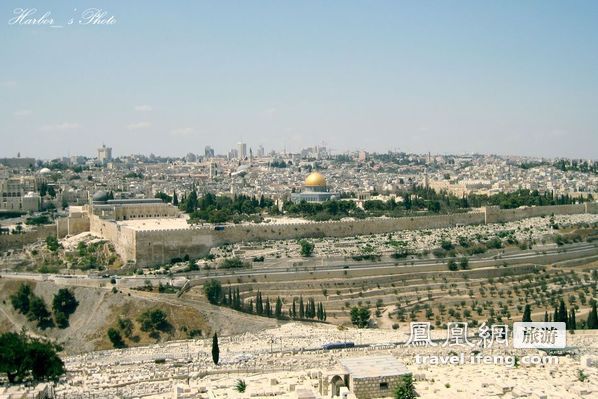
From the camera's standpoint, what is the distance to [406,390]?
752 inches

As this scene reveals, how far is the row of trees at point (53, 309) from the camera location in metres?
32.8

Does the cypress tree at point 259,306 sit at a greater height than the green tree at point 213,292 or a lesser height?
lesser

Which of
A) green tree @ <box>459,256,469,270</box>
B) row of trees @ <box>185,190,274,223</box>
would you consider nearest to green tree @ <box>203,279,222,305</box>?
row of trees @ <box>185,190,274,223</box>

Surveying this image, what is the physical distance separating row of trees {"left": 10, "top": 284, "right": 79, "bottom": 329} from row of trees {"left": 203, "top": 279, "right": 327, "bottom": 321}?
17.3 ft

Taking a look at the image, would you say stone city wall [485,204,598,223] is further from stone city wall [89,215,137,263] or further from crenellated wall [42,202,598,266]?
stone city wall [89,215,137,263]

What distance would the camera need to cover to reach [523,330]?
1061 inches

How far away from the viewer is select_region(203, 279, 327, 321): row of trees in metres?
31.5

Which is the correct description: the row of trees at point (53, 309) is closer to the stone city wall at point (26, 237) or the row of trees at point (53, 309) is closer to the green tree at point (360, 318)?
the green tree at point (360, 318)

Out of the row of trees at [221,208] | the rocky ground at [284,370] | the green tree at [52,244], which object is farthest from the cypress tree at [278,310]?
the green tree at [52,244]

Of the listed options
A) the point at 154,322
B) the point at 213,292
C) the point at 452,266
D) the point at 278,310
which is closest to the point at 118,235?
the point at 213,292

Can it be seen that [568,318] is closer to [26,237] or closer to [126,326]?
[126,326]

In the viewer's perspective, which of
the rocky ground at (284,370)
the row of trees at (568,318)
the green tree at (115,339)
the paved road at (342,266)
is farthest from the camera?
the paved road at (342,266)

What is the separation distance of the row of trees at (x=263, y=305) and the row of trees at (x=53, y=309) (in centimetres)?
528

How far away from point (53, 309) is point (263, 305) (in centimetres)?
818
